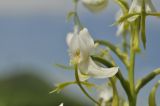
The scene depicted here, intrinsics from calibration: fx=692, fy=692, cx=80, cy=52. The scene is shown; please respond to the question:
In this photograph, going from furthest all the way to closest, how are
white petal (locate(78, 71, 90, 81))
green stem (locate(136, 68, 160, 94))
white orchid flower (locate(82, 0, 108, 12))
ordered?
1. white orchid flower (locate(82, 0, 108, 12))
2. green stem (locate(136, 68, 160, 94))
3. white petal (locate(78, 71, 90, 81))

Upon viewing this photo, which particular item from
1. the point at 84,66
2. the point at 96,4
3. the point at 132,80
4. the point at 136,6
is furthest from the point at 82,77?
the point at 96,4

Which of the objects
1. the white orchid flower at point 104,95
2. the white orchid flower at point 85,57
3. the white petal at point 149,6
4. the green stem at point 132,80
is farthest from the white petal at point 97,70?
the white orchid flower at point 104,95

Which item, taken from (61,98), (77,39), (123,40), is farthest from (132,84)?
(61,98)

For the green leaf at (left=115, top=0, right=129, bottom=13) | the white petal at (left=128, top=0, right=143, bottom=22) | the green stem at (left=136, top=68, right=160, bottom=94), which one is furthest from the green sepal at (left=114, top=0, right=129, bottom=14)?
the green stem at (left=136, top=68, right=160, bottom=94)

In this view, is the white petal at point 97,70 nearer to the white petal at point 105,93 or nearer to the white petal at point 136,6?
the white petal at point 136,6

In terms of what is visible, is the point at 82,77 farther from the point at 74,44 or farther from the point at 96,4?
the point at 96,4

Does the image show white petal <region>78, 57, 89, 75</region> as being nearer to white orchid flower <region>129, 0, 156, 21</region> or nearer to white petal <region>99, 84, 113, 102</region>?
white orchid flower <region>129, 0, 156, 21</region>
